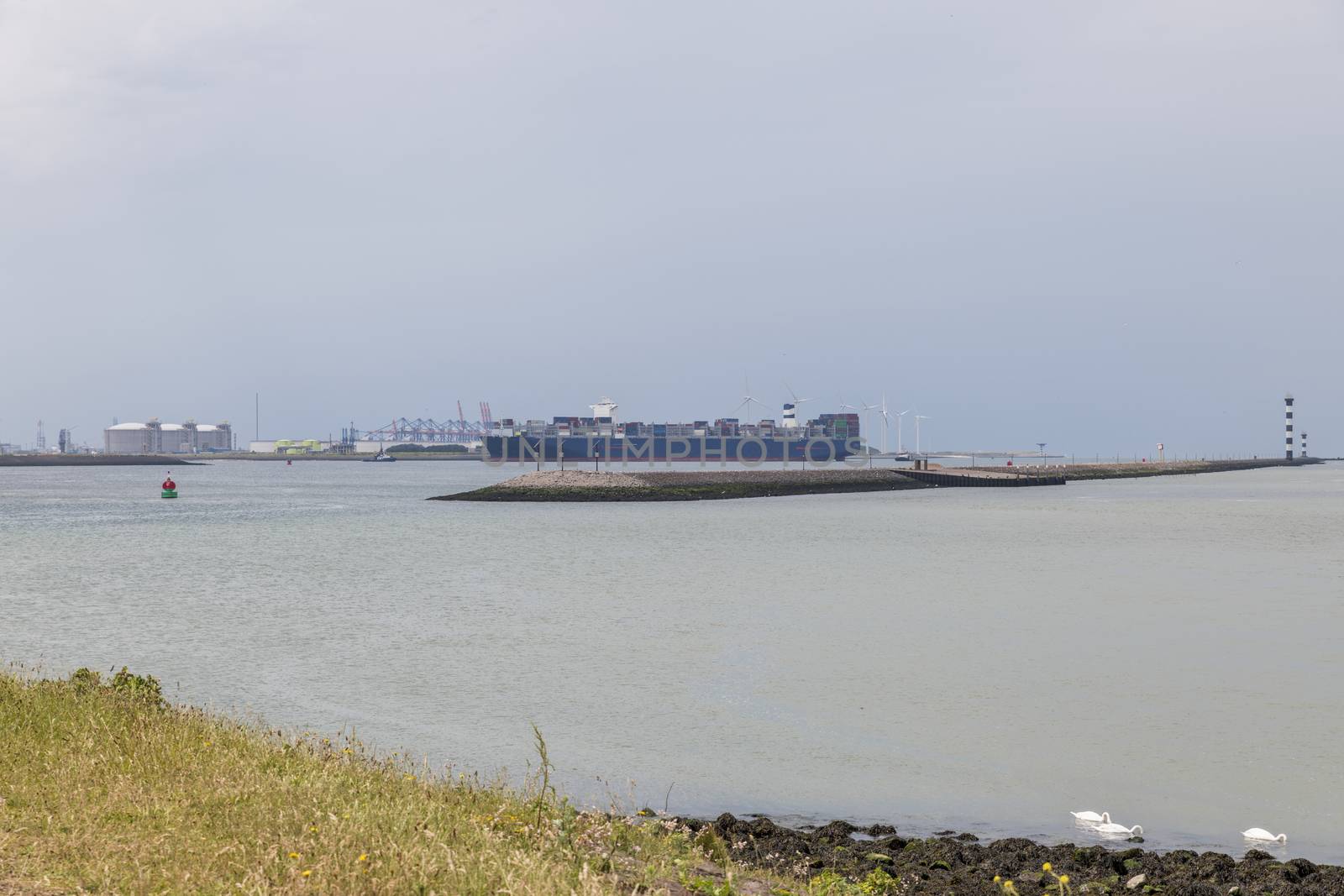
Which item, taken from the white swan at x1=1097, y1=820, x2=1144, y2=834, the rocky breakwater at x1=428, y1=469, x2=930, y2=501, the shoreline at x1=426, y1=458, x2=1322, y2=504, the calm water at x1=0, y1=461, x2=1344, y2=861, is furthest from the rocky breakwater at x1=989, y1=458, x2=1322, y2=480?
the white swan at x1=1097, y1=820, x2=1144, y2=834

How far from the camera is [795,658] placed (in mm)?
21500

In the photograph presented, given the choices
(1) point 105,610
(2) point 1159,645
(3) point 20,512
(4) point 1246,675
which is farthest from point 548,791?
(3) point 20,512

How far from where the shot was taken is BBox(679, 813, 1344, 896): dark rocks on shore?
8.87 m

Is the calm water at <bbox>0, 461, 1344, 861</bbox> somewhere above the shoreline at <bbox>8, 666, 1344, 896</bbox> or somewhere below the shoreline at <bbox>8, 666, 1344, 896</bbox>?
below

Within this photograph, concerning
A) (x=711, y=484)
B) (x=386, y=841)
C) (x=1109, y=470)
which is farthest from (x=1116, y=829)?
(x=1109, y=470)

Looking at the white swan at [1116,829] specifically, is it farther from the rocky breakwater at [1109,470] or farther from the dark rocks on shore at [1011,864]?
the rocky breakwater at [1109,470]

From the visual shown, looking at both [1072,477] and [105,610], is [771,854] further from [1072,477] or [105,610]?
[1072,477]

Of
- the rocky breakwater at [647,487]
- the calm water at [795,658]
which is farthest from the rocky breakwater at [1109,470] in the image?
the calm water at [795,658]

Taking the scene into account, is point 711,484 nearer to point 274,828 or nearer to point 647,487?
point 647,487

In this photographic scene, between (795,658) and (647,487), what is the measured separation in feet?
245

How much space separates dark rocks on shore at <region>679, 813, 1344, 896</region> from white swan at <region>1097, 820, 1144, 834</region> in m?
0.67

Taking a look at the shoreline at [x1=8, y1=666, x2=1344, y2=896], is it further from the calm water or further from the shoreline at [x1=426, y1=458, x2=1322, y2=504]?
the shoreline at [x1=426, y1=458, x2=1322, y2=504]

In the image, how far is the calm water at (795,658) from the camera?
502 inches

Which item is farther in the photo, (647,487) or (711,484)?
(711,484)
